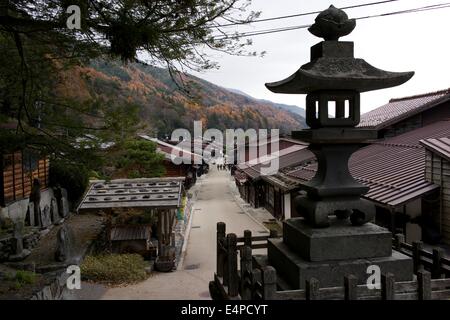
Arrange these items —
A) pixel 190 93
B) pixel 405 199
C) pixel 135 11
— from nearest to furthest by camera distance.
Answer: pixel 135 11 < pixel 190 93 < pixel 405 199

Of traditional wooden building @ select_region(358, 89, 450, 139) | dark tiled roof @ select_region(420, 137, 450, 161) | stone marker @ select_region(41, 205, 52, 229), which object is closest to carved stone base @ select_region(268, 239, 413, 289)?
dark tiled roof @ select_region(420, 137, 450, 161)

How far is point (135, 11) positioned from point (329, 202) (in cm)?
441

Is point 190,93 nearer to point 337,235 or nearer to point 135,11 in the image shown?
point 135,11

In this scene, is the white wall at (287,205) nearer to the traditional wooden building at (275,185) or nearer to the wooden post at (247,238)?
the traditional wooden building at (275,185)

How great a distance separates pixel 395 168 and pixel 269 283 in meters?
10.9

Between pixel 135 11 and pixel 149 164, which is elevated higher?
pixel 135 11

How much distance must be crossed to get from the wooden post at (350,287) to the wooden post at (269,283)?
2.74ft

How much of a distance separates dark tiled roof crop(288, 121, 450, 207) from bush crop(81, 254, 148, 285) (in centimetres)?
846

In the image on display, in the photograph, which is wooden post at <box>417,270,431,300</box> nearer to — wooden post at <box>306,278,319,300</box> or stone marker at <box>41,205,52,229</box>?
wooden post at <box>306,278,319,300</box>

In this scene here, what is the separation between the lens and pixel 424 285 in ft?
15.4

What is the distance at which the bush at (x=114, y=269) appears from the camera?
13.8 meters

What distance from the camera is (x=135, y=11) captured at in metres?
6.42
